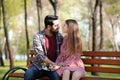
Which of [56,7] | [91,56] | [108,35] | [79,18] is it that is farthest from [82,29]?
[91,56]

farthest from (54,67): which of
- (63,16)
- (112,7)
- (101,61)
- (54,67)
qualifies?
(63,16)

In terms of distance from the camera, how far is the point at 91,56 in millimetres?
8352

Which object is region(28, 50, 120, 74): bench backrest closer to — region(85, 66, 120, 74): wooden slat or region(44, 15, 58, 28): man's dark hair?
region(85, 66, 120, 74): wooden slat

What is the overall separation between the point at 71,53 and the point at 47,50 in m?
0.51

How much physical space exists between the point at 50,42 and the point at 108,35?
49.1 metres

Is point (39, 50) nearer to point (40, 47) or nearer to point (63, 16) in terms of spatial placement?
point (40, 47)

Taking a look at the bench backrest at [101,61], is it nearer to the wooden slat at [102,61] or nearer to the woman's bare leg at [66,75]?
the wooden slat at [102,61]

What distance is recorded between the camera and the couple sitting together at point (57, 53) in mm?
7664

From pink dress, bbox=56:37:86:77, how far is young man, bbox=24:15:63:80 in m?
0.13

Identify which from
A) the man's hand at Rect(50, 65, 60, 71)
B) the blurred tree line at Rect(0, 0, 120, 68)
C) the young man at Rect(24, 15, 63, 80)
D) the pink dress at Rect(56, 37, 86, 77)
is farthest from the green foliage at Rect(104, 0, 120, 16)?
the man's hand at Rect(50, 65, 60, 71)

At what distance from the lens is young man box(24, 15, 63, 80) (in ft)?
25.6

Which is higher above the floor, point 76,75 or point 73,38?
point 73,38

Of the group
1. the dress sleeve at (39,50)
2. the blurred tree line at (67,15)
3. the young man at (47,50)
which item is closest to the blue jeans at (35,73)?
the young man at (47,50)

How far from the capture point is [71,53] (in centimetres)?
774
